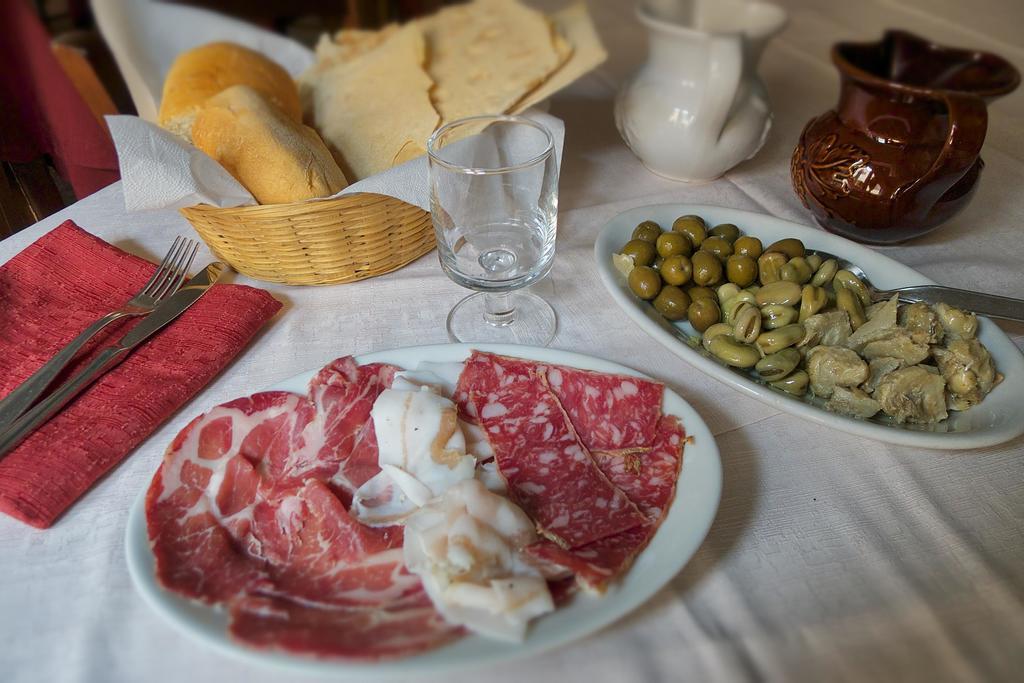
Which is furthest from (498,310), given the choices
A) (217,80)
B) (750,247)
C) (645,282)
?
(217,80)

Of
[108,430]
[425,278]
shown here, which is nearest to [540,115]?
[425,278]

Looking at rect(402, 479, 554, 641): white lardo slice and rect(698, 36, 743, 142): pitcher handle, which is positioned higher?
rect(698, 36, 743, 142): pitcher handle

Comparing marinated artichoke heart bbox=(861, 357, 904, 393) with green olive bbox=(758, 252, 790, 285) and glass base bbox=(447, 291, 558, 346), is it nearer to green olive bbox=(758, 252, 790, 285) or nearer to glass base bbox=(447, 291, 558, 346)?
green olive bbox=(758, 252, 790, 285)

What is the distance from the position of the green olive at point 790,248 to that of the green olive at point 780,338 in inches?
4.2

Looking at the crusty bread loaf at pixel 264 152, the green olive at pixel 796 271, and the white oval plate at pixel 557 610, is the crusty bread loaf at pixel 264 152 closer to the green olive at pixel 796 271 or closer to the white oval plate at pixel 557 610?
the white oval plate at pixel 557 610

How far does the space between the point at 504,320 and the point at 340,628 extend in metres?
0.34

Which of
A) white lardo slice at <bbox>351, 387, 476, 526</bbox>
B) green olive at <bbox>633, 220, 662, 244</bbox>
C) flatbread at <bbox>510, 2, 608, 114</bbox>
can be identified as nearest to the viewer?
white lardo slice at <bbox>351, 387, 476, 526</bbox>

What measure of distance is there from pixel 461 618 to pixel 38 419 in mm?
368

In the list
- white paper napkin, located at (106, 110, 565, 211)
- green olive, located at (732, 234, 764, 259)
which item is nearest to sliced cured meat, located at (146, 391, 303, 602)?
white paper napkin, located at (106, 110, 565, 211)

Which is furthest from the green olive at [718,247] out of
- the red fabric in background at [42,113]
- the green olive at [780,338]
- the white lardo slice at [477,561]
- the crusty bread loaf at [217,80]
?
the red fabric in background at [42,113]

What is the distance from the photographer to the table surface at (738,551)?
417 millimetres

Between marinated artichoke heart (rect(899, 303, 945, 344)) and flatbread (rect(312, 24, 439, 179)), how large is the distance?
0.48 m

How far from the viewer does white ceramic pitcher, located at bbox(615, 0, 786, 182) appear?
2.48 ft

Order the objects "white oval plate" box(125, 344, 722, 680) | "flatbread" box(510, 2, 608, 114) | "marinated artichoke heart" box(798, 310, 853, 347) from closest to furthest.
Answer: "white oval plate" box(125, 344, 722, 680) → "marinated artichoke heart" box(798, 310, 853, 347) → "flatbread" box(510, 2, 608, 114)
